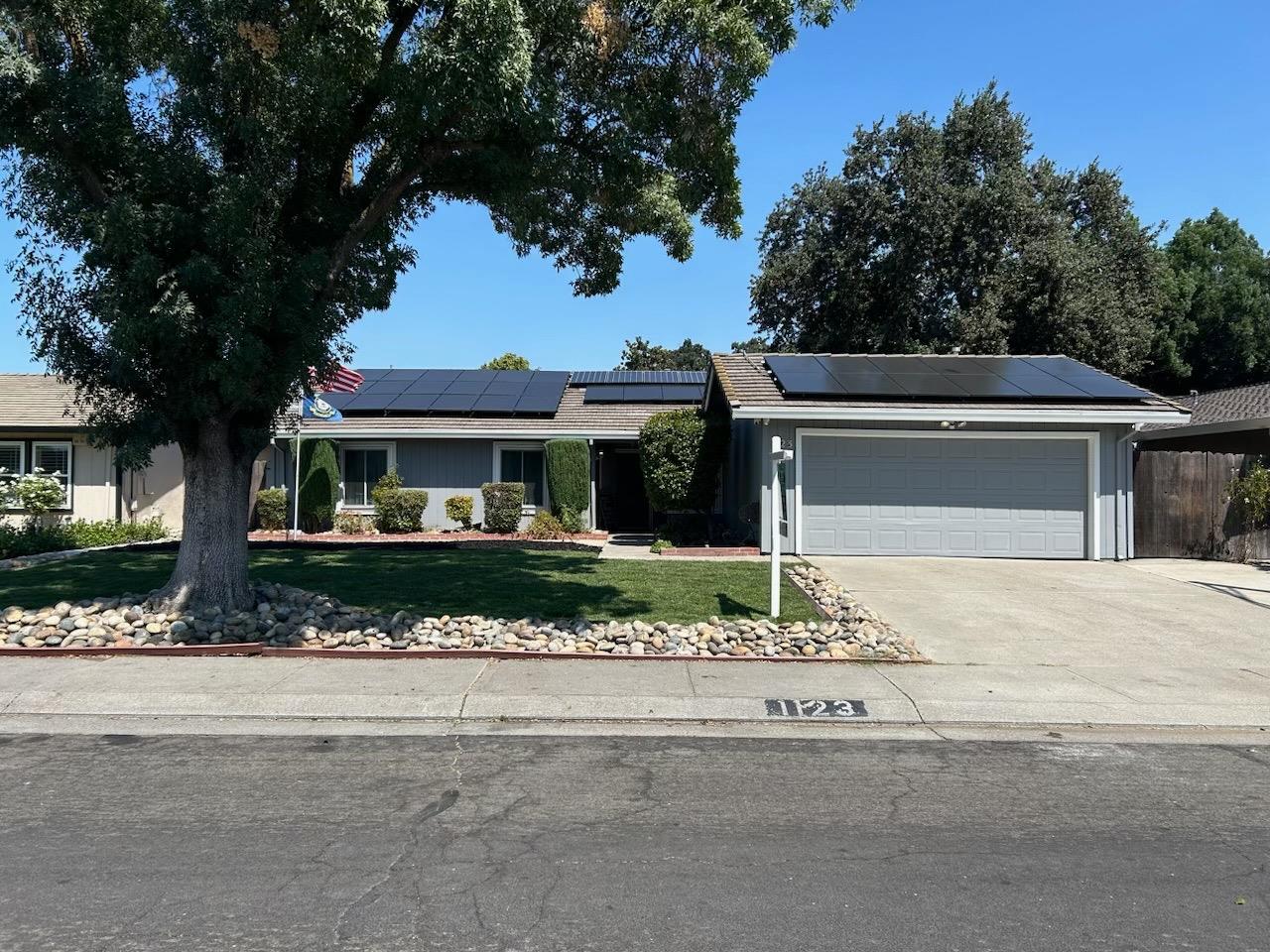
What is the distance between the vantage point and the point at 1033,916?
379 centimetres

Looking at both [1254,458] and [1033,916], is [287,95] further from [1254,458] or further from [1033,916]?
[1254,458]

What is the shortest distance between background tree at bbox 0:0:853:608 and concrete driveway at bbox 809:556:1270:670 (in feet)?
19.4

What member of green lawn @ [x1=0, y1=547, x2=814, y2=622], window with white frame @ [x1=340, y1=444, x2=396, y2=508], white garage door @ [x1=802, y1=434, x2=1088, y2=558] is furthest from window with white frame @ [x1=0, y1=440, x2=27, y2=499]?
white garage door @ [x1=802, y1=434, x2=1088, y2=558]

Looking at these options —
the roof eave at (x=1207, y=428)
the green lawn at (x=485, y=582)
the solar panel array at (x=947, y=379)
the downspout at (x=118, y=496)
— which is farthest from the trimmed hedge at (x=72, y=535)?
the roof eave at (x=1207, y=428)

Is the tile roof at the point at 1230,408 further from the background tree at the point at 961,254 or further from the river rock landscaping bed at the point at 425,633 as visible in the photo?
the river rock landscaping bed at the point at 425,633

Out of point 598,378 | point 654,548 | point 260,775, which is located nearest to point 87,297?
point 260,775

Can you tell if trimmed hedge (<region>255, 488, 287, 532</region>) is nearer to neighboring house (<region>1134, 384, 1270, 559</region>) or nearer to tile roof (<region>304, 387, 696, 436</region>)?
tile roof (<region>304, 387, 696, 436</region>)

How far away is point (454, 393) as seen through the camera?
2322 centimetres

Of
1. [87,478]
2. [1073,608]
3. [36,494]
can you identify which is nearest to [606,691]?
[1073,608]

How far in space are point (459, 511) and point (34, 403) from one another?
34.0 ft

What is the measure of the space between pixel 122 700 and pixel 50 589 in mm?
5701

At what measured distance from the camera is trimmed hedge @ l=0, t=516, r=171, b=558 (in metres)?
16.0

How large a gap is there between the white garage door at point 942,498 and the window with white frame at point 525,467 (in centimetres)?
761

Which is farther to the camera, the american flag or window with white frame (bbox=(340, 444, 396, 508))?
window with white frame (bbox=(340, 444, 396, 508))
